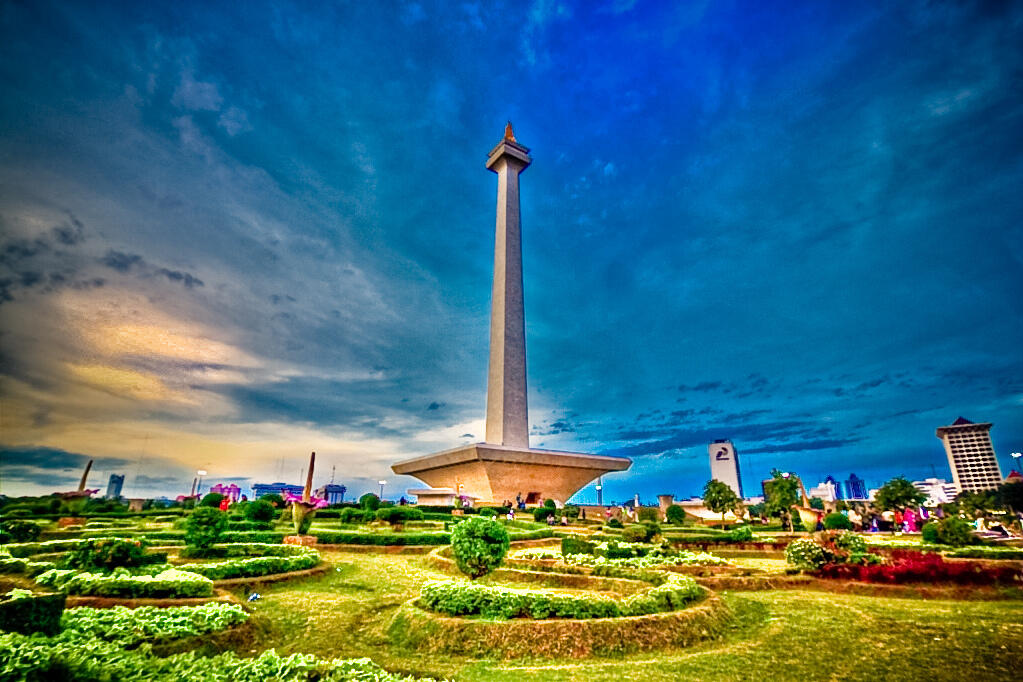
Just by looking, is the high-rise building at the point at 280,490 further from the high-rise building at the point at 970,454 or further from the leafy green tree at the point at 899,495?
the high-rise building at the point at 970,454

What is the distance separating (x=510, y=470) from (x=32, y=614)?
37432 mm

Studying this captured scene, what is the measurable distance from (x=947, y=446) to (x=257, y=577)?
166m

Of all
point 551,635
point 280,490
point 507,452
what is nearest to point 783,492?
point 507,452

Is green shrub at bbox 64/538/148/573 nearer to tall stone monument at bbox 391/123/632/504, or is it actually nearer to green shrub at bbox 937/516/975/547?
green shrub at bbox 937/516/975/547

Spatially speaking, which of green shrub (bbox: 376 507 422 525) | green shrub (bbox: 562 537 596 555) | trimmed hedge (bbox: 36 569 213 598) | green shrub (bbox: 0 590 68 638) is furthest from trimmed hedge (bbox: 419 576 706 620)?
green shrub (bbox: 376 507 422 525)

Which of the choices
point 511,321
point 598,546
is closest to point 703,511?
point 511,321

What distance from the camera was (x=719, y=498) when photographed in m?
28.0

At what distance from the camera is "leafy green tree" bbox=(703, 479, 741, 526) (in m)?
27.7

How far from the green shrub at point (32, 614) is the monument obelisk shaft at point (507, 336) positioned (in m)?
37.7

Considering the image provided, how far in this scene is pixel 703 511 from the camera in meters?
42.2

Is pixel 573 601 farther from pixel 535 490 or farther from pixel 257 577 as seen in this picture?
pixel 535 490

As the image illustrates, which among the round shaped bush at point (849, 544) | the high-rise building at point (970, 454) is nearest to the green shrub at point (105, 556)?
the round shaped bush at point (849, 544)

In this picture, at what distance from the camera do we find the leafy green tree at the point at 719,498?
2769cm

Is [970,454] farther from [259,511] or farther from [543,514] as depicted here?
[259,511]
